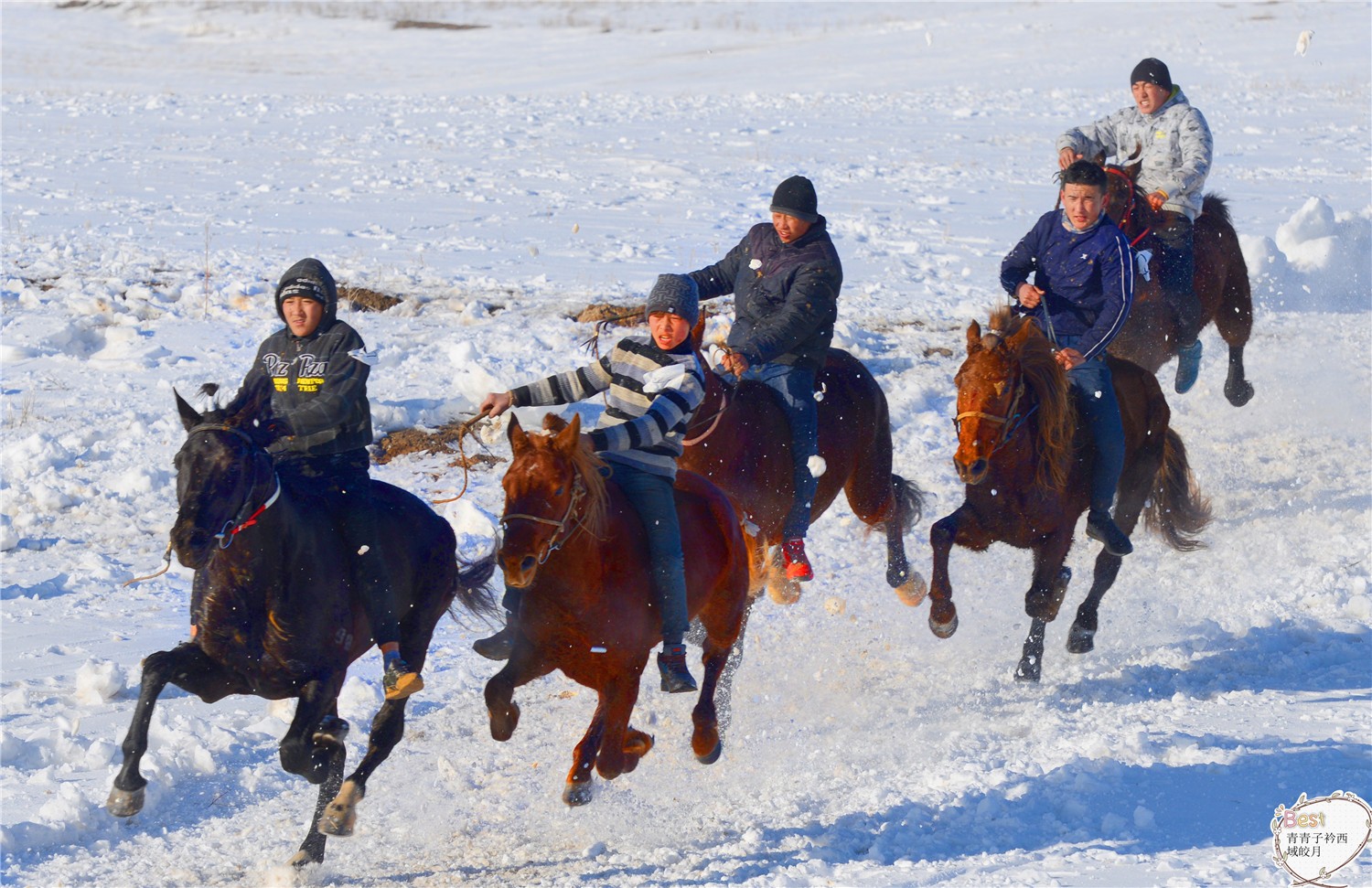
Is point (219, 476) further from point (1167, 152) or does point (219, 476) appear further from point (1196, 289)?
point (1196, 289)

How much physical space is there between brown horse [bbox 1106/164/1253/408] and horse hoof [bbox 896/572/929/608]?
2360 mm

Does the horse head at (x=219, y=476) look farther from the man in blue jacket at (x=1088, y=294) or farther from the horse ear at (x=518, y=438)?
the man in blue jacket at (x=1088, y=294)

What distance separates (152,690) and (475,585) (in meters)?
1.94

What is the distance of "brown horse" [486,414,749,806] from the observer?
5.43 meters

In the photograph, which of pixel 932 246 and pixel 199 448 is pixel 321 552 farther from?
pixel 932 246

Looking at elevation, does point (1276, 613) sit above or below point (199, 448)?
below

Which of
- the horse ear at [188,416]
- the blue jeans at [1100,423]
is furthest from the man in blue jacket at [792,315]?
the horse ear at [188,416]

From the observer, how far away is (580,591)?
577 cm

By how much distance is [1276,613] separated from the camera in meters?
8.76

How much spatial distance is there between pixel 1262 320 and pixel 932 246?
13.0 ft

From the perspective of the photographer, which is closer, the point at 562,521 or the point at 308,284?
the point at 562,521

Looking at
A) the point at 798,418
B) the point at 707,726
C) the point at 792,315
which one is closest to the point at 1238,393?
the point at 798,418

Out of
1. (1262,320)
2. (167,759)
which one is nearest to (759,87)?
(1262,320)

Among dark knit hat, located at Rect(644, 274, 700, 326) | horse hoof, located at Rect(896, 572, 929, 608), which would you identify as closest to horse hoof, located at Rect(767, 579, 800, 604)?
horse hoof, located at Rect(896, 572, 929, 608)
